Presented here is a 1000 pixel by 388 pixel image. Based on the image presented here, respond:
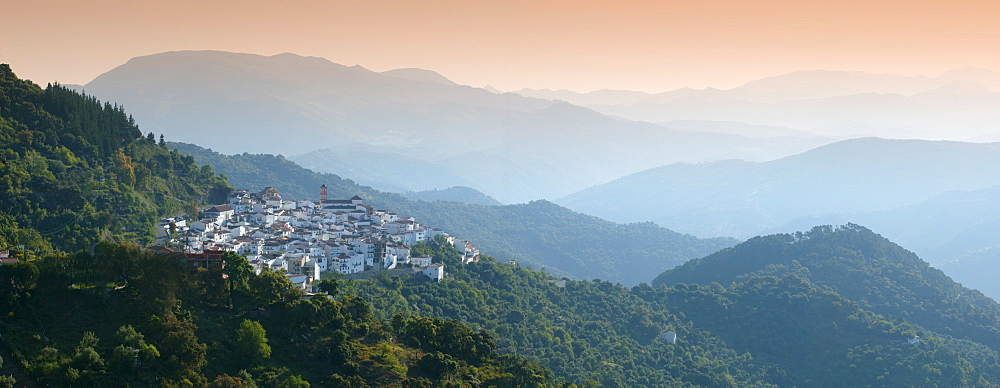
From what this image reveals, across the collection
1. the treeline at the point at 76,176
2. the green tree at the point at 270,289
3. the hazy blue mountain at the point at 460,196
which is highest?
the treeline at the point at 76,176

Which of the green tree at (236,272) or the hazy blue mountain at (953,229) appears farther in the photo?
the hazy blue mountain at (953,229)

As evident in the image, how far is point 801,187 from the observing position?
16675cm

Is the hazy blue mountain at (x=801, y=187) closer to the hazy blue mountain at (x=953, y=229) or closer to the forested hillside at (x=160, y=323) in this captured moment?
the hazy blue mountain at (x=953, y=229)

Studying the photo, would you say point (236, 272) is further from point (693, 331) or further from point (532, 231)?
point (532, 231)

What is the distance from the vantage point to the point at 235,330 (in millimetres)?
23656

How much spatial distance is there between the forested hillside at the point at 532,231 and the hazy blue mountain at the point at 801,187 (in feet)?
156

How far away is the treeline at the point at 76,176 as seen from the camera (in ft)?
103

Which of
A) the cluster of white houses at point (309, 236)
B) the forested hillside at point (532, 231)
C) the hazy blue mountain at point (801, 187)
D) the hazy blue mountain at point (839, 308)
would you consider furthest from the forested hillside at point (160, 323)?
the hazy blue mountain at point (801, 187)

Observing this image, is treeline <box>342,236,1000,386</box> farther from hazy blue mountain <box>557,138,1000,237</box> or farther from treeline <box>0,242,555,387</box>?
hazy blue mountain <box>557,138,1000,237</box>

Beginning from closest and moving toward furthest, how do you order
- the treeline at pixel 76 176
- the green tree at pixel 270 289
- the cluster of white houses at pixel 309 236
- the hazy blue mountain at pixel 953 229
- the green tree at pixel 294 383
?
the green tree at pixel 294 383
the green tree at pixel 270 289
the treeline at pixel 76 176
the cluster of white houses at pixel 309 236
the hazy blue mountain at pixel 953 229

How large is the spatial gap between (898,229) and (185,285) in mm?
124285

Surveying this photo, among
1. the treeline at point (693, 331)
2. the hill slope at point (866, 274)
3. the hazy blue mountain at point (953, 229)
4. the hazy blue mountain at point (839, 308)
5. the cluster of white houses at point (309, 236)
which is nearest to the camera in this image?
the cluster of white houses at point (309, 236)

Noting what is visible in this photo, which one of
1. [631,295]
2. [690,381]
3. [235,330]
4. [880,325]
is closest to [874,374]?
[880,325]

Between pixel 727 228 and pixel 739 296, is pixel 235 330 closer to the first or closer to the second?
pixel 739 296
